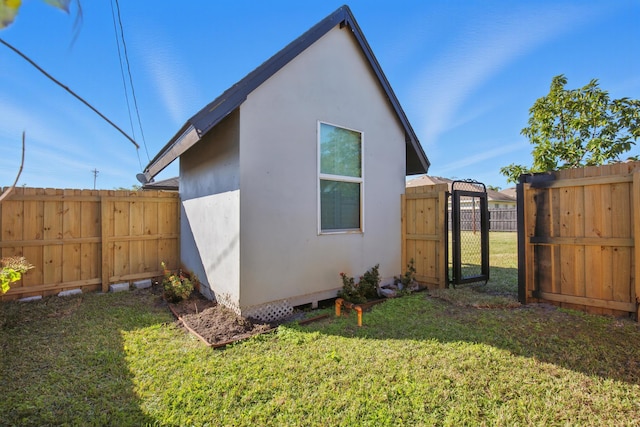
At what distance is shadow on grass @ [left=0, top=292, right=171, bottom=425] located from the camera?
2098mm

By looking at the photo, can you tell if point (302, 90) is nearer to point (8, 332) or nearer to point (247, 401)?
point (247, 401)

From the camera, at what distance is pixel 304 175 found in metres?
4.34

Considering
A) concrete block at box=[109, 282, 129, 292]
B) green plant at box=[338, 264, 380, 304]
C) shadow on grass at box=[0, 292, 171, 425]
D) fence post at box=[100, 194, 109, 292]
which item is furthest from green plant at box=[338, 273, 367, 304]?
fence post at box=[100, 194, 109, 292]

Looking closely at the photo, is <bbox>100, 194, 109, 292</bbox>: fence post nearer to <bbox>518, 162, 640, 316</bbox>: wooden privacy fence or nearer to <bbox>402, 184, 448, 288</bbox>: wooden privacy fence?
<bbox>402, 184, 448, 288</bbox>: wooden privacy fence

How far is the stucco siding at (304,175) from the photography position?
387cm

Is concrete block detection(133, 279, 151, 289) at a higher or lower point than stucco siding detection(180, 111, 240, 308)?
lower

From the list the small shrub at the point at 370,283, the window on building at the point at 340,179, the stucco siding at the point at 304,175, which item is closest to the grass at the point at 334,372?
the small shrub at the point at 370,283

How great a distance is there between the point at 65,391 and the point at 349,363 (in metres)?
2.39

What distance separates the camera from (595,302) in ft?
12.7

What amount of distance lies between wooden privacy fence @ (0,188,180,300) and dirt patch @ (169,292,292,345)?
1829mm

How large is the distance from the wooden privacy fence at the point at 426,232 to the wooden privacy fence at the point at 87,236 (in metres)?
4.73

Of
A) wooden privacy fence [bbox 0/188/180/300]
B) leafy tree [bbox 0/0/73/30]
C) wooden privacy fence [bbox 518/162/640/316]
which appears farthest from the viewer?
wooden privacy fence [bbox 0/188/180/300]

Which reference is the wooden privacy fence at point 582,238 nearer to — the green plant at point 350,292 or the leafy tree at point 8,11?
the green plant at point 350,292

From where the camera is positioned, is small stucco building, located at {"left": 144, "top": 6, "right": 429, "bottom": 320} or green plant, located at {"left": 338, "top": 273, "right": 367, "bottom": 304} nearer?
small stucco building, located at {"left": 144, "top": 6, "right": 429, "bottom": 320}
